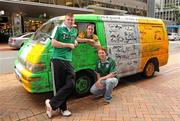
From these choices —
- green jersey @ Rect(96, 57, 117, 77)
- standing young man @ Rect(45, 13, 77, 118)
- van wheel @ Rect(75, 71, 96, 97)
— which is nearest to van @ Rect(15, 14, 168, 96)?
van wheel @ Rect(75, 71, 96, 97)

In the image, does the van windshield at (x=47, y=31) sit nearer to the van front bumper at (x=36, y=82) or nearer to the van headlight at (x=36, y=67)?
the van headlight at (x=36, y=67)

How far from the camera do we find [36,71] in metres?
5.16

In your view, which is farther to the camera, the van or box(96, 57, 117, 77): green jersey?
box(96, 57, 117, 77): green jersey

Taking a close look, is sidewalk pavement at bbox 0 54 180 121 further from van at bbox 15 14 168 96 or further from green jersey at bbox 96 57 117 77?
green jersey at bbox 96 57 117 77

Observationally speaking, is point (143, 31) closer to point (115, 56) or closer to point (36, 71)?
point (115, 56)

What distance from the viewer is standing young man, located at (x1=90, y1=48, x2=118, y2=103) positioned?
18.2ft

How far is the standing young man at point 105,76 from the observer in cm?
556

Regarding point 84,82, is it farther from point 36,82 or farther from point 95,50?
point 36,82

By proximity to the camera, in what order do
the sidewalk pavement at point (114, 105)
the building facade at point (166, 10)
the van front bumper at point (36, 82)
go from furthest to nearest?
the building facade at point (166, 10), the van front bumper at point (36, 82), the sidewalk pavement at point (114, 105)

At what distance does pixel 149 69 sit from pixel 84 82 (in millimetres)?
2908

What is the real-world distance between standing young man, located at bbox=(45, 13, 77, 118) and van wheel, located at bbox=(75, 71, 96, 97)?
3.41 ft

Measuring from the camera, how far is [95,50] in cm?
598

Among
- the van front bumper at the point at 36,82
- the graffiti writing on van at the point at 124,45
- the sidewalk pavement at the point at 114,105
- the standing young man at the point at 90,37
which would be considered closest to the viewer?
the sidewalk pavement at the point at 114,105

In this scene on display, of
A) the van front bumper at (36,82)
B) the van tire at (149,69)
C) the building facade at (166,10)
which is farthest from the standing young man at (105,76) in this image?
the building facade at (166,10)
